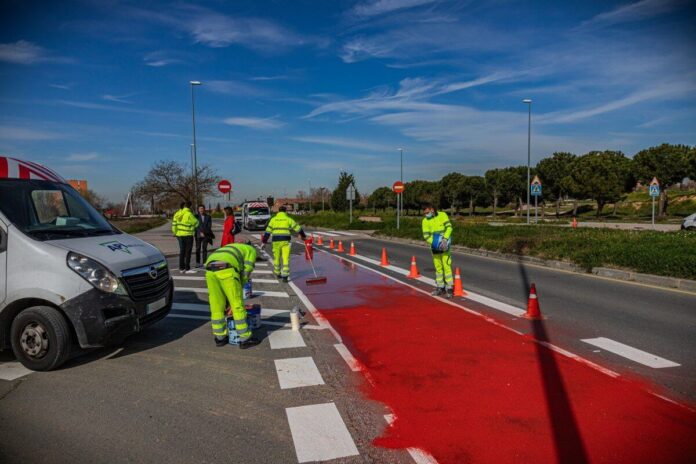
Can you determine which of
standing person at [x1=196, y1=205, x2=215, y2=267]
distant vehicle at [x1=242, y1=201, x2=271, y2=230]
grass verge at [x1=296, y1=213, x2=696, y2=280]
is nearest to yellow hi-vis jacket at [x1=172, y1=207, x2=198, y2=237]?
standing person at [x1=196, y1=205, x2=215, y2=267]

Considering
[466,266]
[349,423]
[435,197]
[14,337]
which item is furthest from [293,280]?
[435,197]

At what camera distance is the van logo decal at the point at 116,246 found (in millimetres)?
5564

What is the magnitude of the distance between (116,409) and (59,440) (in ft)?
1.85

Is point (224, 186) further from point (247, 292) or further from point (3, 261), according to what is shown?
point (3, 261)

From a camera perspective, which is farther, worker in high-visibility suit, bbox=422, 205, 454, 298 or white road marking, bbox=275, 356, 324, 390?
worker in high-visibility suit, bbox=422, 205, 454, 298

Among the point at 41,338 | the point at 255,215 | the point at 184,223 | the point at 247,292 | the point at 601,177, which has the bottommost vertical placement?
the point at 247,292

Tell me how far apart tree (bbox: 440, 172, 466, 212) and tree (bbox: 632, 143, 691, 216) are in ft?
77.8

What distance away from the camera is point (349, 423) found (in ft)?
12.8

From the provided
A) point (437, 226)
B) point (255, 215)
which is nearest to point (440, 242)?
point (437, 226)

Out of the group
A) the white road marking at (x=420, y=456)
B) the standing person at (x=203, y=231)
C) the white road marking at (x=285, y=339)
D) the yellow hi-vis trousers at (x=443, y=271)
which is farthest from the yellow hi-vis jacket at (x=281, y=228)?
the white road marking at (x=420, y=456)

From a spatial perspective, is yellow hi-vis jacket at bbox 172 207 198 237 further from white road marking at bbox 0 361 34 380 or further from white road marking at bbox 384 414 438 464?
white road marking at bbox 384 414 438 464

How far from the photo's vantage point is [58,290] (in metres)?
4.93

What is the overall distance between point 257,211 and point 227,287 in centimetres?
3320

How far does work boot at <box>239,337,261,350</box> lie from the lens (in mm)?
5995
